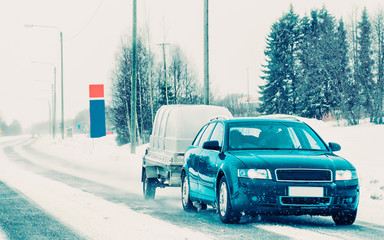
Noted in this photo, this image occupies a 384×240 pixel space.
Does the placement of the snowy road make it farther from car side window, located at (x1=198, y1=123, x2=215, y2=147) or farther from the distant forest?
the distant forest

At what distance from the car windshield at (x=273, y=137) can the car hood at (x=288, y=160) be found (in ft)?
1.50

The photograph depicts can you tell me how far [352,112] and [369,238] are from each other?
35062 mm

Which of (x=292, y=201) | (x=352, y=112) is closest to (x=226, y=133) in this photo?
(x=292, y=201)

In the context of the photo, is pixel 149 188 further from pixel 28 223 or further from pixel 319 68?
pixel 319 68

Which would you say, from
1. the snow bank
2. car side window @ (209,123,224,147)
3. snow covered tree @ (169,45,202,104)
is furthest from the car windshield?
snow covered tree @ (169,45,202,104)

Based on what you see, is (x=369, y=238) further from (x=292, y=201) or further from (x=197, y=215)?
(x=197, y=215)

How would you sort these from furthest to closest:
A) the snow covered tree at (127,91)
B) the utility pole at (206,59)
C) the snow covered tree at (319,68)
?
the snow covered tree at (127,91) < the snow covered tree at (319,68) < the utility pole at (206,59)

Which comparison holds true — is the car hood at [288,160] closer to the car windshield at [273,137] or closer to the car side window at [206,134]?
the car windshield at [273,137]

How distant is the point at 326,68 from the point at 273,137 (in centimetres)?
4266

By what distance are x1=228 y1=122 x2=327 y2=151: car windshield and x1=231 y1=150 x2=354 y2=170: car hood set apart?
0.46 meters

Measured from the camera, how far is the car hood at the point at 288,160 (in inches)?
295

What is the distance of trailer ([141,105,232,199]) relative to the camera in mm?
10672

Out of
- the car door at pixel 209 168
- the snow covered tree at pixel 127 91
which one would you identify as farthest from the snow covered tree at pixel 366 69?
the car door at pixel 209 168

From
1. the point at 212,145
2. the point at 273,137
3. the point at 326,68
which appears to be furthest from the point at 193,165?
the point at 326,68
